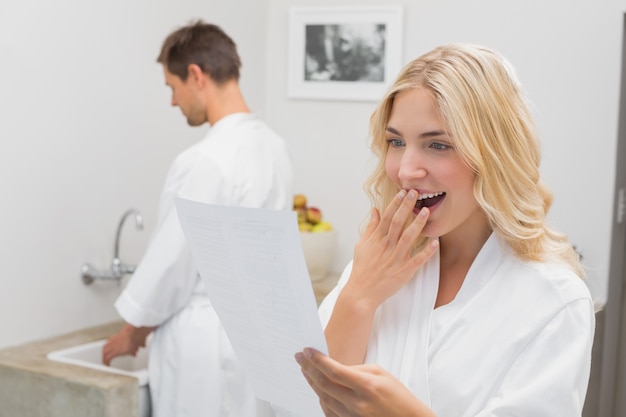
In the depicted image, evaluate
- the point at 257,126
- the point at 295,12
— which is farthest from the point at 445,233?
the point at 295,12

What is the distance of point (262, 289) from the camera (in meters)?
1.19

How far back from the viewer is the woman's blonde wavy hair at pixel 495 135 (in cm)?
128

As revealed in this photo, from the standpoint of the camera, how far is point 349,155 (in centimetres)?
354

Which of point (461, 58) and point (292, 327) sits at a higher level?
point (461, 58)

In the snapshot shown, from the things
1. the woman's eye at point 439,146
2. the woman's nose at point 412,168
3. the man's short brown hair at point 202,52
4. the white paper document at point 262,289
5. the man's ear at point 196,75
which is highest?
the man's short brown hair at point 202,52

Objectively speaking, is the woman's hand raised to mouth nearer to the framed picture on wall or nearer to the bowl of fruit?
the bowl of fruit

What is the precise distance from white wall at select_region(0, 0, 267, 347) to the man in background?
0.32 metres

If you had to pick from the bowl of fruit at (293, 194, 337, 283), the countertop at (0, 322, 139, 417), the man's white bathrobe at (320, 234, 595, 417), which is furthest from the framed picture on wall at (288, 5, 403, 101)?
the man's white bathrobe at (320, 234, 595, 417)

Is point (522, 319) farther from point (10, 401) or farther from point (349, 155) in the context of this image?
point (349, 155)

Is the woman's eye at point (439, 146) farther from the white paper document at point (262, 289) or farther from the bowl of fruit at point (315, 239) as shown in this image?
the bowl of fruit at point (315, 239)

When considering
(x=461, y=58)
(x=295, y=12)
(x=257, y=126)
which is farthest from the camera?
(x=295, y=12)

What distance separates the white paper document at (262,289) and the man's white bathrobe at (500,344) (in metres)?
0.18

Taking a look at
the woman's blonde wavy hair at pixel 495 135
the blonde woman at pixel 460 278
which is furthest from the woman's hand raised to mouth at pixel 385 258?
the woman's blonde wavy hair at pixel 495 135

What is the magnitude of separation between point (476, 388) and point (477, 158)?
0.33 m
